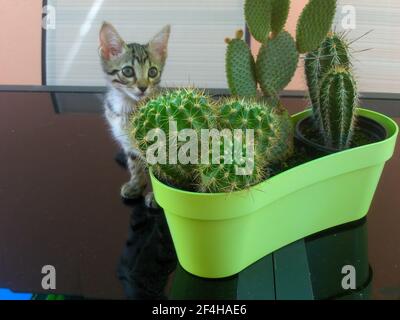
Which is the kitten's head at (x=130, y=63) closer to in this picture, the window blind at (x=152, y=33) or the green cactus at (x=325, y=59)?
the green cactus at (x=325, y=59)

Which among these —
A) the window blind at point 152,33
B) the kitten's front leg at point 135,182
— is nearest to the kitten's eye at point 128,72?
the kitten's front leg at point 135,182

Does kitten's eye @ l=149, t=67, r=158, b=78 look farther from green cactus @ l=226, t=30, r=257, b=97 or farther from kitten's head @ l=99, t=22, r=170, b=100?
green cactus @ l=226, t=30, r=257, b=97

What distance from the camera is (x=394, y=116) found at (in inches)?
42.1

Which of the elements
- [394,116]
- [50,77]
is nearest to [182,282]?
[394,116]

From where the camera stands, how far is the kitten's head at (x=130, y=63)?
88 cm

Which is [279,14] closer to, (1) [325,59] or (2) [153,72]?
(1) [325,59]

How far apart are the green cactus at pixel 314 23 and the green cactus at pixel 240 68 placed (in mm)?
86

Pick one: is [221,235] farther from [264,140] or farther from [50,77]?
[50,77]

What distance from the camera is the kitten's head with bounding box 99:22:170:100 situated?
2.87 feet

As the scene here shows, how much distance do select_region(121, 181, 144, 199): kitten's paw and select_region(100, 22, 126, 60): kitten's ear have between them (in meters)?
0.25

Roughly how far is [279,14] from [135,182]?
1.28ft

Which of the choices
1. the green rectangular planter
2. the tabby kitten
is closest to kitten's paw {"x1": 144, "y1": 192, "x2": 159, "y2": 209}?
the tabby kitten

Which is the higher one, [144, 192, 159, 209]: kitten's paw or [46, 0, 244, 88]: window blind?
[46, 0, 244, 88]: window blind
